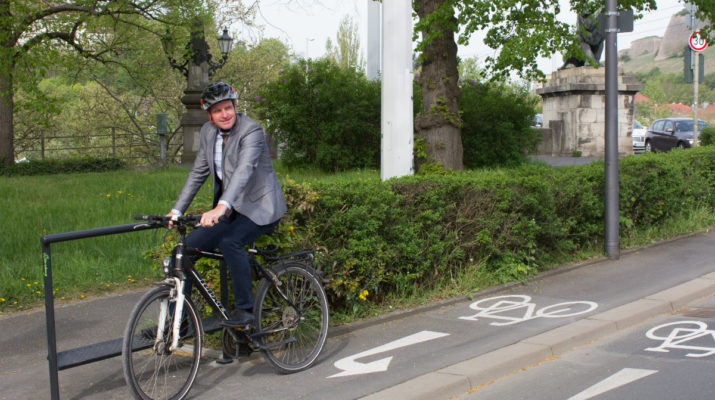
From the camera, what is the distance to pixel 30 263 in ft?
26.0

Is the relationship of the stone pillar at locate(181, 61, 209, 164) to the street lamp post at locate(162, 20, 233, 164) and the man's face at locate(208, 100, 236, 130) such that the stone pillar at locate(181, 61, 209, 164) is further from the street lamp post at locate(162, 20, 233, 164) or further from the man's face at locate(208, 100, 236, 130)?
the man's face at locate(208, 100, 236, 130)

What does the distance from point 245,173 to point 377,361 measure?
67.2 inches

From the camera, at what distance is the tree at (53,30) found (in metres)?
17.9

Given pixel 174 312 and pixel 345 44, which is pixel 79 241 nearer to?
pixel 174 312

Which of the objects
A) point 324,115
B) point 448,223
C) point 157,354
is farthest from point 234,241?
point 324,115

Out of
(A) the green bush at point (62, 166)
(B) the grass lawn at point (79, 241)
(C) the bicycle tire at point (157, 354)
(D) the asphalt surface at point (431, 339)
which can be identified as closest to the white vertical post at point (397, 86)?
(B) the grass lawn at point (79, 241)

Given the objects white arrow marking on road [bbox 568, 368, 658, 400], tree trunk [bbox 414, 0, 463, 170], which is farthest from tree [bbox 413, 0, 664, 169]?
white arrow marking on road [bbox 568, 368, 658, 400]

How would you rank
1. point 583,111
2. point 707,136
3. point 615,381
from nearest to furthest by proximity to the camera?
1. point 615,381
2. point 707,136
3. point 583,111

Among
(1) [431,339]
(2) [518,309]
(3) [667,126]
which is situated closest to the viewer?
(1) [431,339]

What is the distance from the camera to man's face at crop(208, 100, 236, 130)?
15.6 feet

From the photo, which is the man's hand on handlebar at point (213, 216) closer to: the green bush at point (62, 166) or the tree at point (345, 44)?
the green bush at point (62, 166)

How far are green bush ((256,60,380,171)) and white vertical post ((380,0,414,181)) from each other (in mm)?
7216

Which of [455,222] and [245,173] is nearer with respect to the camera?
[245,173]

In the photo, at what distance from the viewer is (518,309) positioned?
6.75m
